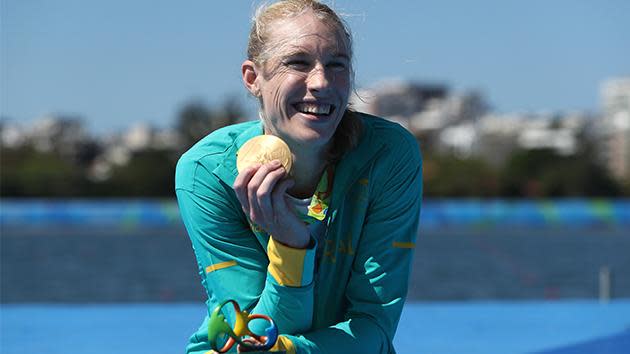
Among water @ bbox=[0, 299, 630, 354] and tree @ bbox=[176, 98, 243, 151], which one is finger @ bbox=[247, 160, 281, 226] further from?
tree @ bbox=[176, 98, 243, 151]

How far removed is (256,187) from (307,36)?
Answer: 371mm

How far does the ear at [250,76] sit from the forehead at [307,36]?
11cm

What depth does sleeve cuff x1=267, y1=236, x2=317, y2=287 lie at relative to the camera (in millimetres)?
2178

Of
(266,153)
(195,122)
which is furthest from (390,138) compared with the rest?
(195,122)

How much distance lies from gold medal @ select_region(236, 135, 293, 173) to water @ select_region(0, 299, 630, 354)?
6.99 ft

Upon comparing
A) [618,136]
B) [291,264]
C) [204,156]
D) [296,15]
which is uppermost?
[296,15]

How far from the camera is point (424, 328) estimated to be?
480 cm

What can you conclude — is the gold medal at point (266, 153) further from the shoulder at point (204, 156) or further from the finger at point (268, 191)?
the shoulder at point (204, 156)

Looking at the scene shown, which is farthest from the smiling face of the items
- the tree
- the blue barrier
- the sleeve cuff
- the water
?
the tree

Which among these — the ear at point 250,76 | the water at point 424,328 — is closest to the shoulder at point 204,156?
the ear at point 250,76

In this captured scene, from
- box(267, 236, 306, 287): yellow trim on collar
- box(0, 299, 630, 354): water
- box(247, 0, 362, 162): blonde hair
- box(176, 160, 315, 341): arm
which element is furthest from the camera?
box(0, 299, 630, 354): water

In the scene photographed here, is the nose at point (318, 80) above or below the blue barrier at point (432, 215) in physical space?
above

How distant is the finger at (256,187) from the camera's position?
2066 mm

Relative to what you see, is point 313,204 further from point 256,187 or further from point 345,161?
point 256,187
